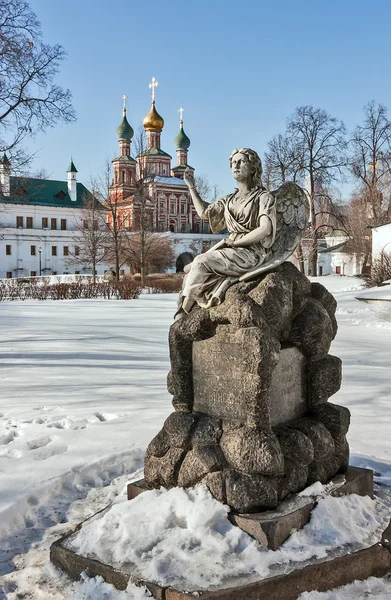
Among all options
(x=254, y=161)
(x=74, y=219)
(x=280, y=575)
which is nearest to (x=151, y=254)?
(x=74, y=219)

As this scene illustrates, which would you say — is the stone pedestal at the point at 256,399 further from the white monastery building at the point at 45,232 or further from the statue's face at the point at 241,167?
the white monastery building at the point at 45,232

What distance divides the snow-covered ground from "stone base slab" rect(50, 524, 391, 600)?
56 mm

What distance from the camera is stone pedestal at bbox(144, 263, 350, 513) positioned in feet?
12.5

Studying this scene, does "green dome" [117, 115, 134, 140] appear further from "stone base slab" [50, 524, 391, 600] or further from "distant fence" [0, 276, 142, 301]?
"stone base slab" [50, 524, 391, 600]

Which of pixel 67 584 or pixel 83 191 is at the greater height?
pixel 83 191

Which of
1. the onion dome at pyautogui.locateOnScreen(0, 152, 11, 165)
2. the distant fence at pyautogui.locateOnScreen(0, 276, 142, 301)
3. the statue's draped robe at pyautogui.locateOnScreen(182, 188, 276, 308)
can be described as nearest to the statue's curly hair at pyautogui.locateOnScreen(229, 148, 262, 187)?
the statue's draped robe at pyautogui.locateOnScreen(182, 188, 276, 308)

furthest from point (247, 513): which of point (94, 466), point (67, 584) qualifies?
point (94, 466)

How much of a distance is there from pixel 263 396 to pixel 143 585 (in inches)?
51.2

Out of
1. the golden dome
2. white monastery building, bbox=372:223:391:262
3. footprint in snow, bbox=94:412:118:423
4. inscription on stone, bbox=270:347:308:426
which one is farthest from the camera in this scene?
the golden dome

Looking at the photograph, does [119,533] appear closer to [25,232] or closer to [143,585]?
[143,585]

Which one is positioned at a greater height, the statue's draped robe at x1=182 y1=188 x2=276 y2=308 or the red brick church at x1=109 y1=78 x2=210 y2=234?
the red brick church at x1=109 y1=78 x2=210 y2=234

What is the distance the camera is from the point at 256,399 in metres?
3.83

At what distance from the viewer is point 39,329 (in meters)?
14.8

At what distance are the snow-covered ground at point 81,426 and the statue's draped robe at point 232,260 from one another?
180 centimetres
